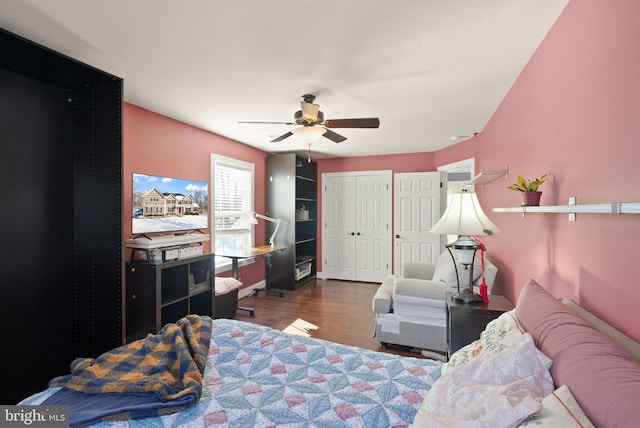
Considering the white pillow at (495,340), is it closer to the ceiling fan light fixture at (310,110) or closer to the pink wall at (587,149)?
the pink wall at (587,149)

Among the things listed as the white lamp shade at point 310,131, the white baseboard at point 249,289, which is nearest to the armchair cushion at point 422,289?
the white lamp shade at point 310,131

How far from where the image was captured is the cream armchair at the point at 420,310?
2646mm

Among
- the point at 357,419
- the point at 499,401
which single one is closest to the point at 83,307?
the point at 357,419

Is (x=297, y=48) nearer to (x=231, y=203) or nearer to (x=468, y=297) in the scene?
(x=468, y=297)

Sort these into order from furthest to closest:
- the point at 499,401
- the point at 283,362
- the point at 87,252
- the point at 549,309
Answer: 1. the point at 87,252
2. the point at 283,362
3. the point at 549,309
4. the point at 499,401

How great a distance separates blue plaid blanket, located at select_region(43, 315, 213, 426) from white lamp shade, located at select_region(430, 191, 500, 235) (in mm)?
1709

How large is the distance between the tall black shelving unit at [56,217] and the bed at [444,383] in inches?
48.3

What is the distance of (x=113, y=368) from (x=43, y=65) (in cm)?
202

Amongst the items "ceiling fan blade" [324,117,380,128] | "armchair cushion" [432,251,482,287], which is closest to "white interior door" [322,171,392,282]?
"armchair cushion" [432,251,482,287]

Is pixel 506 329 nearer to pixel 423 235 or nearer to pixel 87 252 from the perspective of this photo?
pixel 87 252

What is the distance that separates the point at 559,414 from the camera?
726 millimetres

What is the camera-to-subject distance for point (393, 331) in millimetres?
2838

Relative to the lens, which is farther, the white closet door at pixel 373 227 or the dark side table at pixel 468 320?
the white closet door at pixel 373 227

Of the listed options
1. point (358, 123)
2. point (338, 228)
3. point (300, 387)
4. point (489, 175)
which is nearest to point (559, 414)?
point (300, 387)
